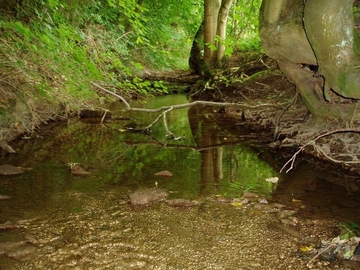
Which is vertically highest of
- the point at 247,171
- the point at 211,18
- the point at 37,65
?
the point at 211,18

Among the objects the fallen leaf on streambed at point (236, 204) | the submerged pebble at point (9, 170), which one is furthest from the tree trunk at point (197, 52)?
the fallen leaf on streambed at point (236, 204)

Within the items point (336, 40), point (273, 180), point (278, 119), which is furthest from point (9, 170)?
point (278, 119)

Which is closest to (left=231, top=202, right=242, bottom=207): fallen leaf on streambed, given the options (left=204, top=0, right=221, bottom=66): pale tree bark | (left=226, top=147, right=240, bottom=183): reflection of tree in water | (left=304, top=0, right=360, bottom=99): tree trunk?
(left=226, top=147, right=240, bottom=183): reflection of tree in water

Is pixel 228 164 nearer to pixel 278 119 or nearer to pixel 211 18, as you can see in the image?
pixel 278 119

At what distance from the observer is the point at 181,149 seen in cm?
536

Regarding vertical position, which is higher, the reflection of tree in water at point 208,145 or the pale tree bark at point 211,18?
the pale tree bark at point 211,18

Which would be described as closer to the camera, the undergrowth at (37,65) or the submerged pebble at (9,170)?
the submerged pebble at (9,170)

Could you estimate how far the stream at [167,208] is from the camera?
2.42 meters

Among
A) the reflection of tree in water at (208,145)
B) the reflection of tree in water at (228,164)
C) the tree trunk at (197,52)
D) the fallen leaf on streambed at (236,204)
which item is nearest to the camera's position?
the fallen leaf on streambed at (236,204)

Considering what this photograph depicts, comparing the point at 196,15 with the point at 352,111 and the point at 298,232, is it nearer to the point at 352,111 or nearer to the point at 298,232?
the point at 352,111

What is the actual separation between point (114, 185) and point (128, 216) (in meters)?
0.80

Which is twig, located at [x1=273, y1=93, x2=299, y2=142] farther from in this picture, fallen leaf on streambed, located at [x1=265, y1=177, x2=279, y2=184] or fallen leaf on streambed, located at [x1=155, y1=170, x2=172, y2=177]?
fallen leaf on streambed, located at [x1=155, y1=170, x2=172, y2=177]

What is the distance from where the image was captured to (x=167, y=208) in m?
3.19

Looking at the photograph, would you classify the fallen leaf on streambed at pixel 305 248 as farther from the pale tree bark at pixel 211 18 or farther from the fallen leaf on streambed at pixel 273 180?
the pale tree bark at pixel 211 18
